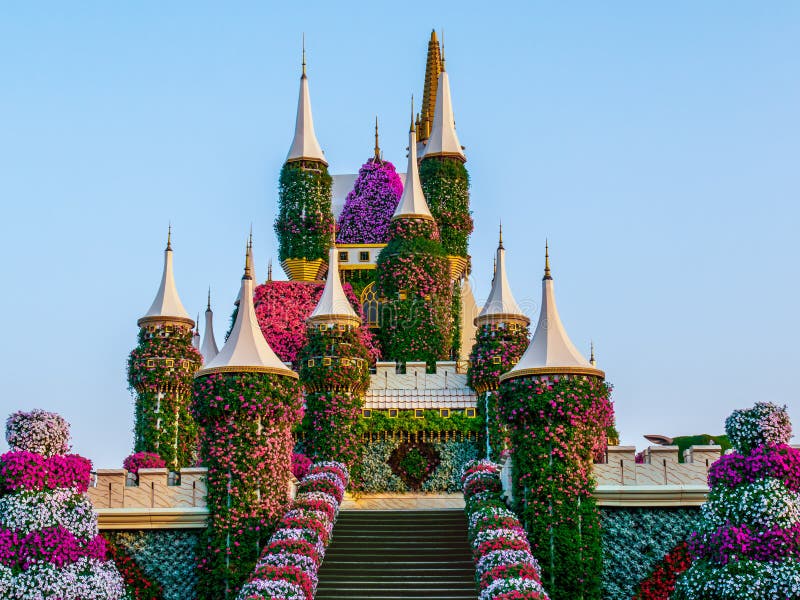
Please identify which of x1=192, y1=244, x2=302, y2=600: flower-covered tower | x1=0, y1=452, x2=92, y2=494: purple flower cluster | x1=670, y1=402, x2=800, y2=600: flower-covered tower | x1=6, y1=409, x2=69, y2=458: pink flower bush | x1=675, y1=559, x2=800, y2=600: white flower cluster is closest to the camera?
x1=675, y1=559, x2=800, y2=600: white flower cluster

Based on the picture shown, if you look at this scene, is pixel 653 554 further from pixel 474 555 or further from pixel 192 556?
pixel 192 556

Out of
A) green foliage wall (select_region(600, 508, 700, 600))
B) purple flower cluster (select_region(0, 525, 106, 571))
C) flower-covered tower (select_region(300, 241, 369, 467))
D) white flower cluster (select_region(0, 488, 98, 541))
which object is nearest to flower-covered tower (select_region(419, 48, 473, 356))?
flower-covered tower (select_region(300, 241, 369, 467))

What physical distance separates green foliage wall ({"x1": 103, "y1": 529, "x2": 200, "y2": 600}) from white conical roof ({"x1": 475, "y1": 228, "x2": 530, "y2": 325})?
12.3 metres

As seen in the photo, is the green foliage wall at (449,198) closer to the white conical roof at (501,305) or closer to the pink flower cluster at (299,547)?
the white conical roof at (501,305)

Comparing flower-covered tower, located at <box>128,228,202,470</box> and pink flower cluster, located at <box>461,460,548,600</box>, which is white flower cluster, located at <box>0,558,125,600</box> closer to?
pink flower cluster, located at <box>461,460,548,600</box>

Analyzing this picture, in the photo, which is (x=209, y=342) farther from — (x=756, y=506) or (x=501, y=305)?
(x=756, y=506)

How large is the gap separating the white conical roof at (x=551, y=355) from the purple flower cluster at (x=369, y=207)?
20.1 meters

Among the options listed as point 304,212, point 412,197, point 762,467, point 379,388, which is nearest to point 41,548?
point 762,467

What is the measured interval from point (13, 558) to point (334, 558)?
19.4 ft

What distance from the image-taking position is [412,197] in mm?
37250

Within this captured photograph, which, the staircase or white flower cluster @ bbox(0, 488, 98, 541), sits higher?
white flower cluster @ bbox(0, 488, 98, 541)

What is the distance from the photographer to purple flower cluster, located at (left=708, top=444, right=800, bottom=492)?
18.4 metres

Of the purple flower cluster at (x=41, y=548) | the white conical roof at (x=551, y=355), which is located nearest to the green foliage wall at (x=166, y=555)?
the purple flower cluster at (x=41, y=548)

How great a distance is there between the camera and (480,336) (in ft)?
103
